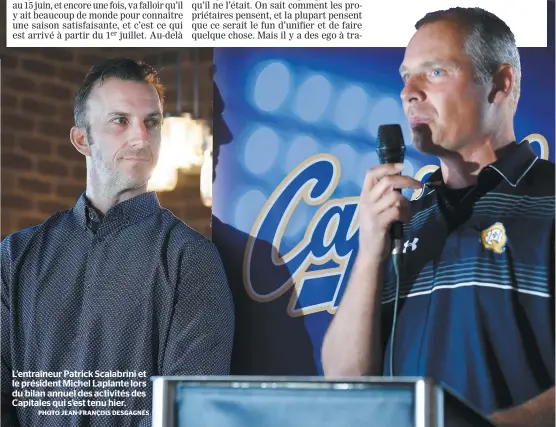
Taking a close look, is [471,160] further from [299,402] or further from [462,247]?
[299,402]

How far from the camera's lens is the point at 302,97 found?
3699 millimetres

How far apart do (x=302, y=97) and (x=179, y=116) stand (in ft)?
1.50

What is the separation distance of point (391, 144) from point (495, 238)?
0.50m

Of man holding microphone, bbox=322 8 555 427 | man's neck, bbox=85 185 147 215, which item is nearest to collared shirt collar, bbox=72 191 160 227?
man's neck, bbox=85 185 147 215

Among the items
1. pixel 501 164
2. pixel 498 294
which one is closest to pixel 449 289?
pixel 498 294

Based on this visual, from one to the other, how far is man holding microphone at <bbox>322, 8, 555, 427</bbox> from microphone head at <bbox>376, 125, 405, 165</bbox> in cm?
5

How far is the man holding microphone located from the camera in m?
3.36

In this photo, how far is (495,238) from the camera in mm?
3418

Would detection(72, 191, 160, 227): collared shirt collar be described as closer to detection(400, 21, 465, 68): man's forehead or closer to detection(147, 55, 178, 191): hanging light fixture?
detection(147, 55, 178, 191): hanging light fixture

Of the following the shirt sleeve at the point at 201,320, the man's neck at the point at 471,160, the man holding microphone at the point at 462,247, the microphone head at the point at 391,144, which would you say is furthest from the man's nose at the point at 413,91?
the shirt sleeve at the point at 201,320

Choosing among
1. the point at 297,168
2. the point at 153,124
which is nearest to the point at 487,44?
the point at 297,168

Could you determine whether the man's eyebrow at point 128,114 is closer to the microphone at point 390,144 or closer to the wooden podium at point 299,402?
the microphone at point 390,144

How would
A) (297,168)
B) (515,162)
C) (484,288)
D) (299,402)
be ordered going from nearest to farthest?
(299,402) < (484,288) < (515,162) < (297,168)

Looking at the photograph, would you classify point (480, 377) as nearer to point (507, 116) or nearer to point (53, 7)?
point (507, 116)
